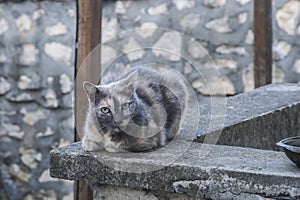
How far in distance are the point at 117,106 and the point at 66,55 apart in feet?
8.83

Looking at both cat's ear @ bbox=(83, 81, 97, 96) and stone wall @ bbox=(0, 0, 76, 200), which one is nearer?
cat's ear @ bbox=(83, 81, 97, 96)

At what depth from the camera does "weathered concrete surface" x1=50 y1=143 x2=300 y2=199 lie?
1636mm

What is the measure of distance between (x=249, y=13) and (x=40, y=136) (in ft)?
5.56

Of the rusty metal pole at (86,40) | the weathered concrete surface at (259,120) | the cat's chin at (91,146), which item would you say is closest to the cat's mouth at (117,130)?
the cat's chin at (91,146)

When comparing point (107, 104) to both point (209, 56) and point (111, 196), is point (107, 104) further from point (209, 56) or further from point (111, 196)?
point (209, 56)

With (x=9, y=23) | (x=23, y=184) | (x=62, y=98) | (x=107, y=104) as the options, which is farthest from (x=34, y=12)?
(x=107, y=104)

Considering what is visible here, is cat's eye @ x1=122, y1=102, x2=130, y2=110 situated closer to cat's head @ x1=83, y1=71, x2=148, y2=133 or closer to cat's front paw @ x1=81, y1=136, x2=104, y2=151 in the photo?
cat's head @ x1=83, y1=71, x2=148, y2=133

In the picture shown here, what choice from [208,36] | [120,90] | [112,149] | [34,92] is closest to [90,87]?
[120,90]

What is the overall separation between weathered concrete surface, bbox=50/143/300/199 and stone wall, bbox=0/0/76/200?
8.24ft

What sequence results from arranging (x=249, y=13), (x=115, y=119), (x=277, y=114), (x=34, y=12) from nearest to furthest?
(x=115, y=119), (x=277, y=114), (x=249, y=13), (x=34, y=12)

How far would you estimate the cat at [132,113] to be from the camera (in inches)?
70.2

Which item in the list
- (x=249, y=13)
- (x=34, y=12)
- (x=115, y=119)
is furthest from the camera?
(x=34, y=12)

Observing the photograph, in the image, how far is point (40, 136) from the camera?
4.58m

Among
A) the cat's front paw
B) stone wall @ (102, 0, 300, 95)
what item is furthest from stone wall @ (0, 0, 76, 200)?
the cat's front paw
